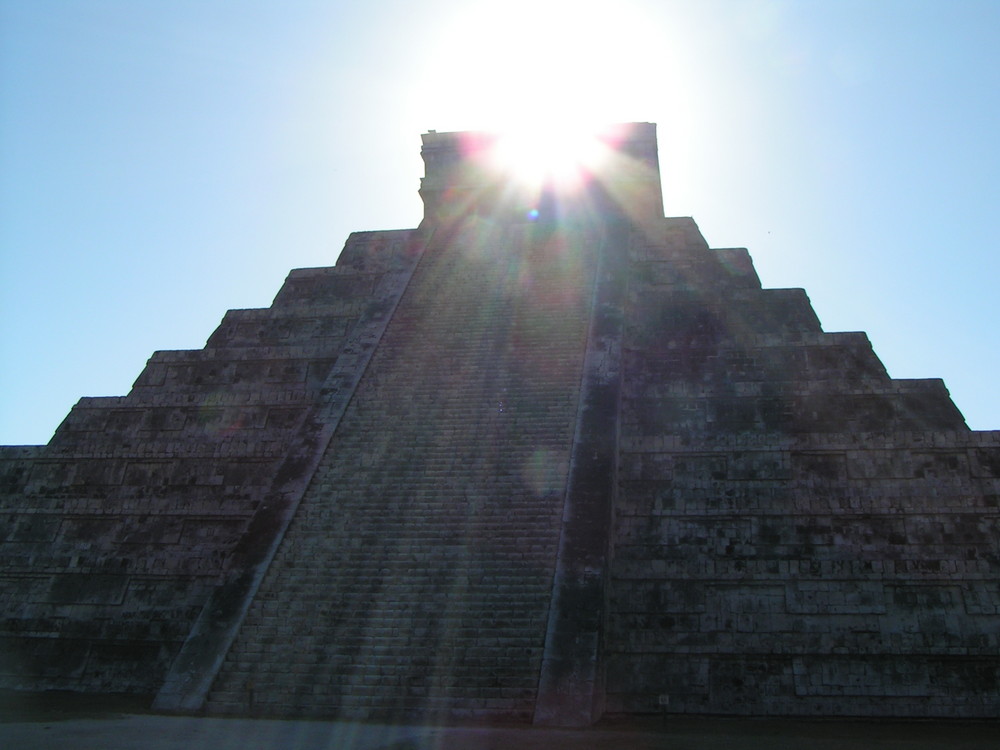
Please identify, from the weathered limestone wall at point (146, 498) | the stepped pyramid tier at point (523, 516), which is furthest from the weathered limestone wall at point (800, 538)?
the weathered limestone wall at point (146, 498)

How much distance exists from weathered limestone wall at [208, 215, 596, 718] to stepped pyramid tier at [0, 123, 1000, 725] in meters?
0.04

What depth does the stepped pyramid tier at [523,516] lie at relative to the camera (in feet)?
31.4

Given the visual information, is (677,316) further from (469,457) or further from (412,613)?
(412,613)

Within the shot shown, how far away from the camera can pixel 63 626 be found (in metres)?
11.9

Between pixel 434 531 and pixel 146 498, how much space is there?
16.8 ft

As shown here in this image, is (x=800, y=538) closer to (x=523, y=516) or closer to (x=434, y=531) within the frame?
(x=523, y=516)

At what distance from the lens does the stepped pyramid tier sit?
9570mm

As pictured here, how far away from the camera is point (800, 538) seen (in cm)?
1080

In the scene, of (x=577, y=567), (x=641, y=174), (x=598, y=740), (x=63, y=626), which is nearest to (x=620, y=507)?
(x=577, y=567)

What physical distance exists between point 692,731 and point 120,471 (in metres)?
9.58

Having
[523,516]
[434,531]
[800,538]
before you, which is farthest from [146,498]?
[800,538]

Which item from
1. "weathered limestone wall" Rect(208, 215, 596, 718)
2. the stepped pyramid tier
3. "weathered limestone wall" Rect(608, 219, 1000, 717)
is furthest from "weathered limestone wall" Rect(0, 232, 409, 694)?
"weathered limestone wall" Rect(608, 219, 1000, 717)

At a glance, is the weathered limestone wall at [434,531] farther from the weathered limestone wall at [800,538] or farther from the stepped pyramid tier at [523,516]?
the weathered limestone wall at [800,538]

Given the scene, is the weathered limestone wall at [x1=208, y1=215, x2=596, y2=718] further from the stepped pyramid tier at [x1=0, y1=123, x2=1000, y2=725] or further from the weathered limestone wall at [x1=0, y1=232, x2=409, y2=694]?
the weathered limestone wall at [x1=0, y1=232, x2=409, y2=694]
